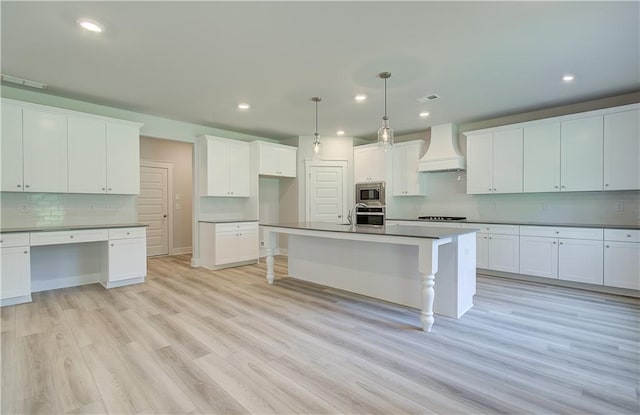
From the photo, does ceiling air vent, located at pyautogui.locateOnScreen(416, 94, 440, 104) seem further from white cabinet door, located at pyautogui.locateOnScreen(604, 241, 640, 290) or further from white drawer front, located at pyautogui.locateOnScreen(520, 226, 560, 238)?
white cabinet door, located at pyautogui.locateOnScreen(604, 241, 640, 290)

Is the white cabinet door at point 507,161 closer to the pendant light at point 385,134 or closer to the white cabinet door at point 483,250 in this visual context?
the white cabinet door at point 483,250

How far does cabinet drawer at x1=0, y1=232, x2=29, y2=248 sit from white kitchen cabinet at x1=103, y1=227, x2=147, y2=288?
2.74 ft

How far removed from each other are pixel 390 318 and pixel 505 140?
3560 mm

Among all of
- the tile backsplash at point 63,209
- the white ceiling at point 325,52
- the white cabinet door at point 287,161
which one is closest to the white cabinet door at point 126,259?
the tile backsplash at point 63,209

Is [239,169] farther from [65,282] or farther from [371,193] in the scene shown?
[65,282]

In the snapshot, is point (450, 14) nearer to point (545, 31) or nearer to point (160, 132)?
point (545, 31)

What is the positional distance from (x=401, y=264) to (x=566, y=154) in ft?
10.1

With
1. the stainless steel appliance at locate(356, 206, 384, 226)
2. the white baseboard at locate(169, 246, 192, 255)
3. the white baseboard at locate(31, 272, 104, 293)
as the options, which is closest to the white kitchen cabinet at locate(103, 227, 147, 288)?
the white baseboard at locate(31, 272, 104, 293)

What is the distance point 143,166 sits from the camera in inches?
261

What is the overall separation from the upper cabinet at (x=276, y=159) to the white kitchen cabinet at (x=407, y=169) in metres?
2.11

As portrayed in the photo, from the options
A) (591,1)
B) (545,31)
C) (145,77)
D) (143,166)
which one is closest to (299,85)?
(145,77)

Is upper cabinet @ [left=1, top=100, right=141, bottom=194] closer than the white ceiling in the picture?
No

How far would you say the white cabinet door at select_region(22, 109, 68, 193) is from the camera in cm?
375

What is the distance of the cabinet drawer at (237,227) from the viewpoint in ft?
17.6
